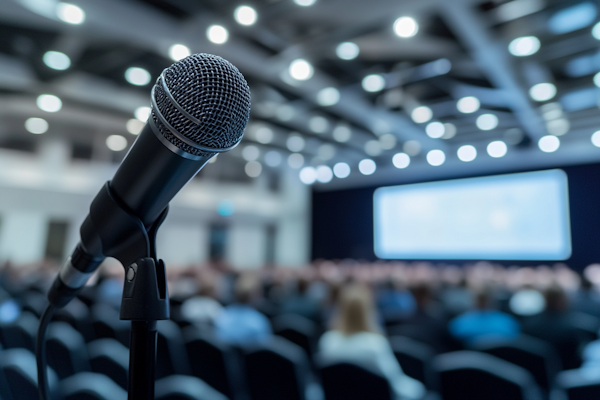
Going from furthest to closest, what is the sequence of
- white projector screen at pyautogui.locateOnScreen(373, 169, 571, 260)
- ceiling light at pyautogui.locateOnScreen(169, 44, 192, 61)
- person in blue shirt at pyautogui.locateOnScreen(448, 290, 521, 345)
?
white projector screen at pyautogui.locateOnScreen(373, 169, 571, 260) < ceiling light at pyautogui.locateOnScreen(169, 44, 192, 61) < person in blue shirt at pyautogui.locateOnScreen(448, 290, 521, 345)

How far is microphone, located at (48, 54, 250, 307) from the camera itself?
1.77ft

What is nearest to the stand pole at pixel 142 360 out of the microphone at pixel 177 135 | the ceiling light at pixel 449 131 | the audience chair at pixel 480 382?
the microphone at pixel 177 135

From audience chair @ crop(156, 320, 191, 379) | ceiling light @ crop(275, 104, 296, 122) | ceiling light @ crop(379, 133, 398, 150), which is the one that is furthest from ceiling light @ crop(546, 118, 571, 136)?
audience chair @ crop(156, 320, 191, 379)

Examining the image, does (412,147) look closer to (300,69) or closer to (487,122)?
(487,122)

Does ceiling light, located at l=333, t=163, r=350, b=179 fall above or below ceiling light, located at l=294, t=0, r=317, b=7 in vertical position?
above

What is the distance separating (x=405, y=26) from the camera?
556 centimetres

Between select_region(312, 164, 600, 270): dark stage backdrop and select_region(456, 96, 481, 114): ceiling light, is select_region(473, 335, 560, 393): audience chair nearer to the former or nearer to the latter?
select_region(456, 96, 481, 114): ceiling light

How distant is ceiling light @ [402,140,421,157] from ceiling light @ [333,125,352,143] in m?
1.90

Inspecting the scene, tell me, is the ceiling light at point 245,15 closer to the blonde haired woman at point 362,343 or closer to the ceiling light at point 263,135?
the blonde haired woman at point 362,343

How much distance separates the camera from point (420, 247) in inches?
540

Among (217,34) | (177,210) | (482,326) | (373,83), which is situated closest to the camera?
(482,326)

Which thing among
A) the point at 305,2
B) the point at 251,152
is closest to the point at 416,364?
the point at 305,2

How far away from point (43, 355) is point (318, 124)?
10.2 m

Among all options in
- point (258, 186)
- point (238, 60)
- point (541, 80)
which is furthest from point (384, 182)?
point (238, 60)
